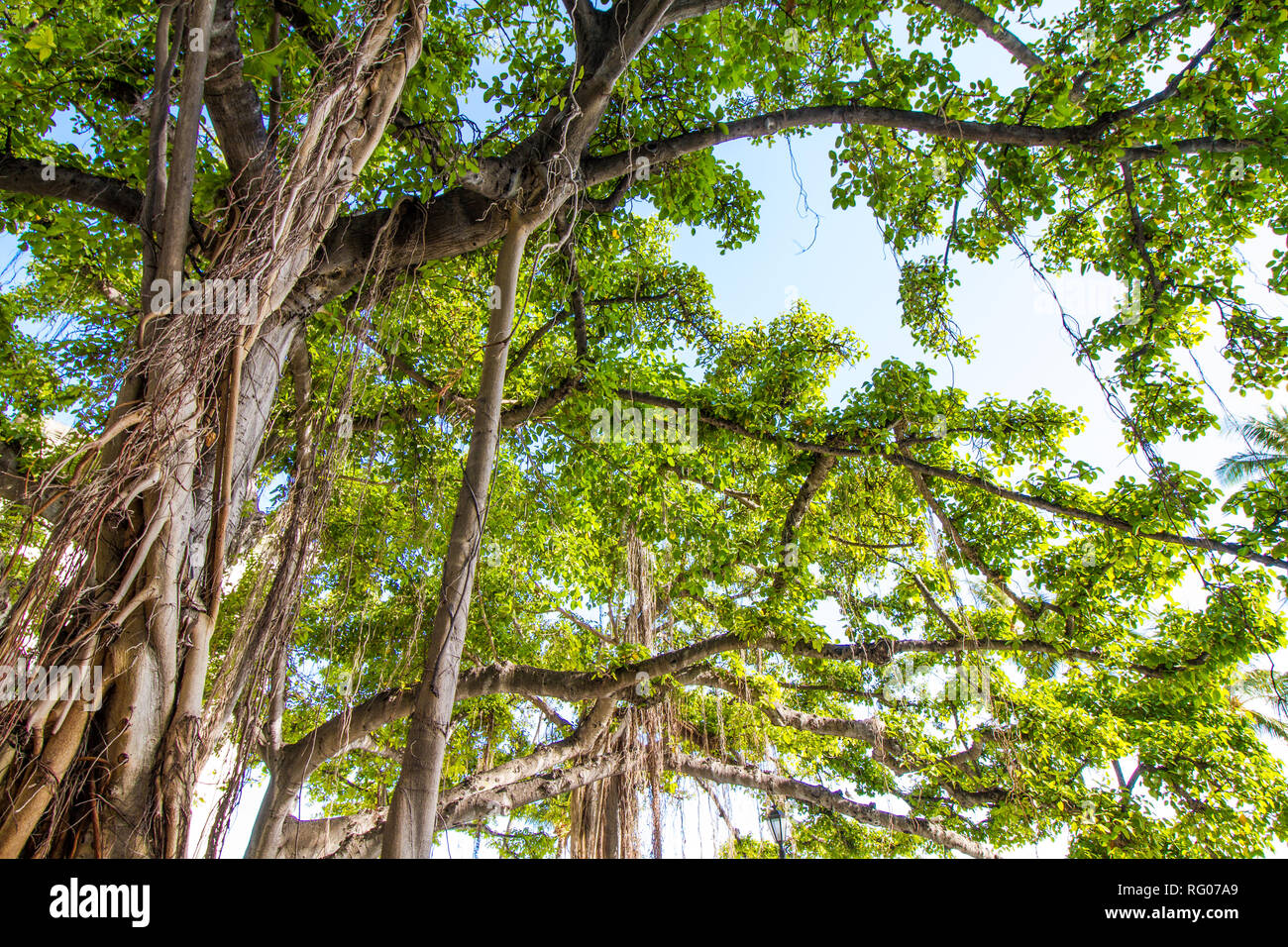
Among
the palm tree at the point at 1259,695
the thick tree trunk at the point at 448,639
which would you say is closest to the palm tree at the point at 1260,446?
the palm tree at the point at 1259,695

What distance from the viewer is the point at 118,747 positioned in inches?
55.3

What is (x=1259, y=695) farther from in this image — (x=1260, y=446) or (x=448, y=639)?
(x=448, y=639)

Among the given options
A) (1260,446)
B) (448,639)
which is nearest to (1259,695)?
(1260,446)

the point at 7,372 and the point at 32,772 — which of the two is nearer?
the point at 32,772

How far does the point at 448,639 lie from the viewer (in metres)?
1.74

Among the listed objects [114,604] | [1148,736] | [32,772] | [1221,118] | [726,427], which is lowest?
[1148,736]

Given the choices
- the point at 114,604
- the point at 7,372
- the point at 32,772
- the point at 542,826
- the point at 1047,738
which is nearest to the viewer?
the point at 32,772

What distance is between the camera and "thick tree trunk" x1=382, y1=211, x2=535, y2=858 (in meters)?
1.57

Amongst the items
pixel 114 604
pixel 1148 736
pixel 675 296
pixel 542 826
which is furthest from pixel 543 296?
pixel 542 826

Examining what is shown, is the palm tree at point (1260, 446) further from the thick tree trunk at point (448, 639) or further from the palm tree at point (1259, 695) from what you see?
the thick tree trunk at point (448, 639)

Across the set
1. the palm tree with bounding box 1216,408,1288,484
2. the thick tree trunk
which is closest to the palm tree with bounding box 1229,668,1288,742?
the palm tree with bounding box 1216,408,1288,484

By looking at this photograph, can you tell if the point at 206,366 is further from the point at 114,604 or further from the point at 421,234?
the point at 421,234

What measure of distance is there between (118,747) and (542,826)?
7980 mm

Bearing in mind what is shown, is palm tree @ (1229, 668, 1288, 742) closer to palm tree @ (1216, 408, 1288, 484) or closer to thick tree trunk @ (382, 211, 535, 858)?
palm tree @ (1216, 408, 1288, 484)
